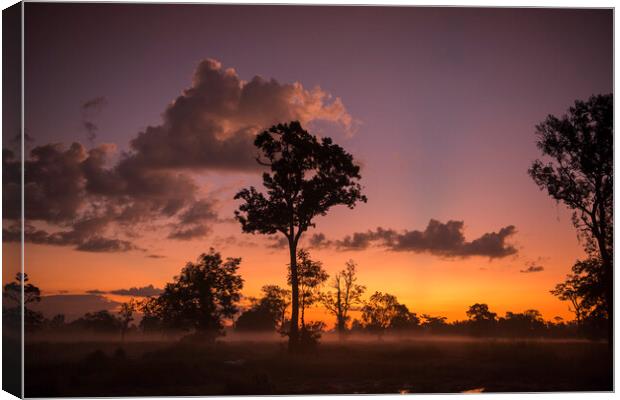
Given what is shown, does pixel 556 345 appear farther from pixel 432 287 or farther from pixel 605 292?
pixel 432 287

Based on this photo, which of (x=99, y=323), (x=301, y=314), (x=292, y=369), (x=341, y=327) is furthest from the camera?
(x=341, y=327)

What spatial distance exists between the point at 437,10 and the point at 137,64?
597 centimetres

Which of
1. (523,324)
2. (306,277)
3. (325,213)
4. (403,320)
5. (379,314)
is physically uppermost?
(325,213)

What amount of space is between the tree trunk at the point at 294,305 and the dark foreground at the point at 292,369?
9.4 inches

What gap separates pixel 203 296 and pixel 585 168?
27.4 ft

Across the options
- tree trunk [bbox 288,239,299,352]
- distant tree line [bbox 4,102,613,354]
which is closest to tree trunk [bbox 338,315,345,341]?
distant tree line [bbox 4,102,613,354]

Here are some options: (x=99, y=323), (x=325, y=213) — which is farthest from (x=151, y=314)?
(x=325, y=213)

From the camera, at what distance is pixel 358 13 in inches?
639

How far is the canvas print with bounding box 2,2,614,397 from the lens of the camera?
Result: 51.6ft

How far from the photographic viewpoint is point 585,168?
16.5 meters

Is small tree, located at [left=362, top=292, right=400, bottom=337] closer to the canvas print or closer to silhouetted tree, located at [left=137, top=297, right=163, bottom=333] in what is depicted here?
the canvas print

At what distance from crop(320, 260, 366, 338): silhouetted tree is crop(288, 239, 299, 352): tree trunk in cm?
68

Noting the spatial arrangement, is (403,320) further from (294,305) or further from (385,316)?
(294,305)

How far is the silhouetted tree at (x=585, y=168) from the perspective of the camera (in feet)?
53.2
